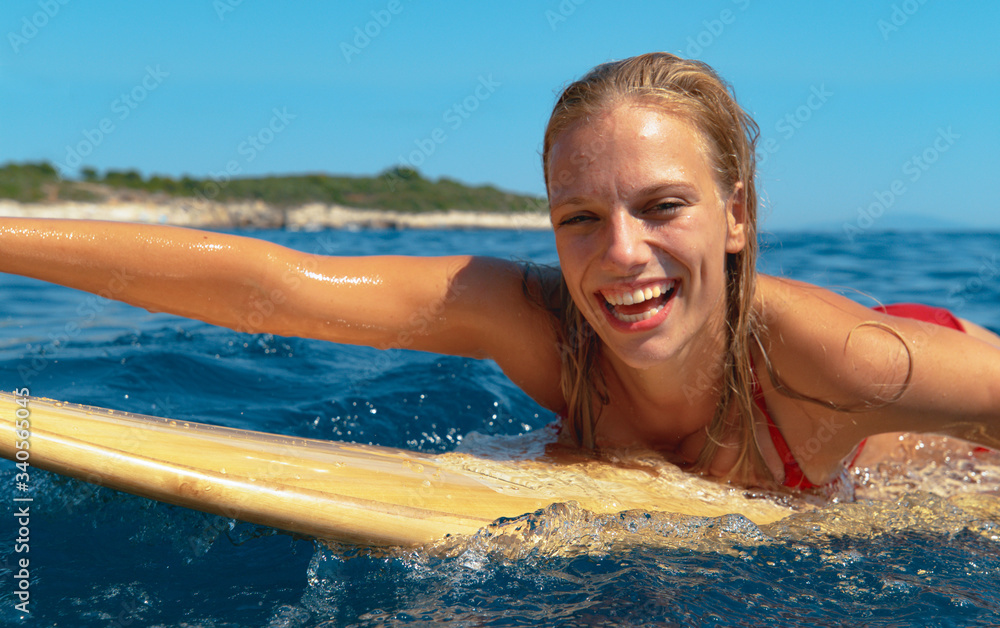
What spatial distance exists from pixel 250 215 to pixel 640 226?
52771mm

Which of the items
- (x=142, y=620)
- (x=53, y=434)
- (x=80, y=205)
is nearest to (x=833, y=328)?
(x=142, y=620)

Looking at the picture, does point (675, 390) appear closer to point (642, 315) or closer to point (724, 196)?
point (642, 315)

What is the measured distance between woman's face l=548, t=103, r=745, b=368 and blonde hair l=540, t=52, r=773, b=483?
57mm

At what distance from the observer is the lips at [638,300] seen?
2.09 meters

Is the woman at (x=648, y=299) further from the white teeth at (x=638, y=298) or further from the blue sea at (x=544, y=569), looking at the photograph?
the blue sea at (x=544, y=569)

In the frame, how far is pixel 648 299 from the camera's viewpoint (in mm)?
2131

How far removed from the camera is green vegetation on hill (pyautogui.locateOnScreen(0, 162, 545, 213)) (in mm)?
42281

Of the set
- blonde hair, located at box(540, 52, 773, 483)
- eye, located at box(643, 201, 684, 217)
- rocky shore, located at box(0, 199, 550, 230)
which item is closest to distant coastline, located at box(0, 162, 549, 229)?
rocky shore, located at box(0, 199, 550, 230)

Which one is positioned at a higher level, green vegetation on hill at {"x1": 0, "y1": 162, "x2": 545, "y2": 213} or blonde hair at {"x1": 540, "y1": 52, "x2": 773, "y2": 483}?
green vegetation on hill at {"x1": 0, "y1": 162, "x2": 545, "y2": 213}

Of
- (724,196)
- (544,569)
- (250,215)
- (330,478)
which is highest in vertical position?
(250,215)

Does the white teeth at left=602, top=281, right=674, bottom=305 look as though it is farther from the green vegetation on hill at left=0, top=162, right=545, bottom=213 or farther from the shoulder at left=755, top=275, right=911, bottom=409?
the green vegetation on hill at left=0, top=162, right=545, bottom=213

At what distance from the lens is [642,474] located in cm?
247

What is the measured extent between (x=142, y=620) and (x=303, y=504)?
422 millimetres

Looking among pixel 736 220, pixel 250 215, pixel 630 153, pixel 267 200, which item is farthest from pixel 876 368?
pixel 267 200
